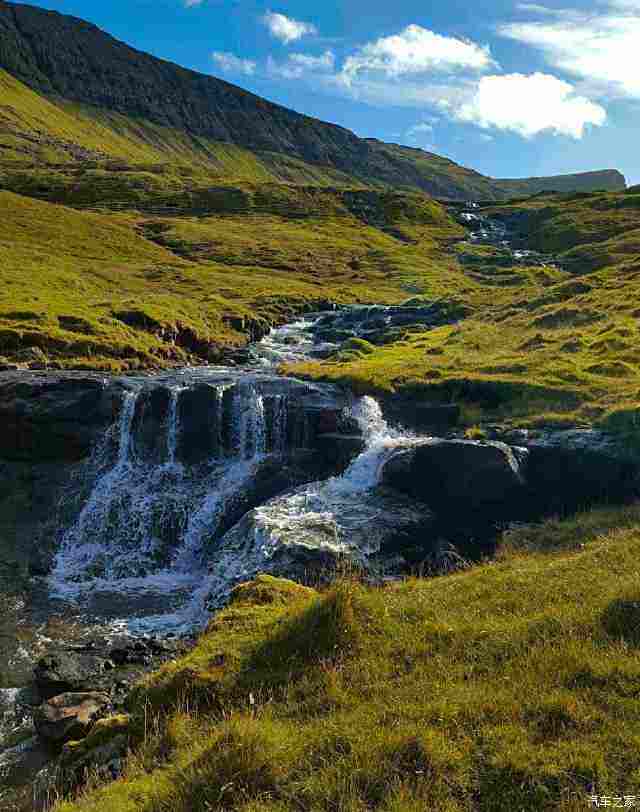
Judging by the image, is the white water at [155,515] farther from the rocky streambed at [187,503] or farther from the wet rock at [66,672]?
the wet rock at [66,672]

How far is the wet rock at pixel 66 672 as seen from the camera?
59.9 feet

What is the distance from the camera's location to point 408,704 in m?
8.55

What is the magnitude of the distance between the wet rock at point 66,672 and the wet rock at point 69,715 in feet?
4.94

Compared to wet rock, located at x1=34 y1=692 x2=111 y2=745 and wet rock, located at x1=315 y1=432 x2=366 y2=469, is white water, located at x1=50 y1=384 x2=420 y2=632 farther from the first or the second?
wet rock, located at x1=34 y1=692 x2=111 y2=745

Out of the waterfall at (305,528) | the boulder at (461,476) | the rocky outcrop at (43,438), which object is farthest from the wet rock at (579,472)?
the rocky outcrop at (43,438)

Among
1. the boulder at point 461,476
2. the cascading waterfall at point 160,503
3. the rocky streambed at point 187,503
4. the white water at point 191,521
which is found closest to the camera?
the rocky streambed at point 187,503

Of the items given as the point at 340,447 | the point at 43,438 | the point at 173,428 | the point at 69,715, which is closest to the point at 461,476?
the point at 340,447

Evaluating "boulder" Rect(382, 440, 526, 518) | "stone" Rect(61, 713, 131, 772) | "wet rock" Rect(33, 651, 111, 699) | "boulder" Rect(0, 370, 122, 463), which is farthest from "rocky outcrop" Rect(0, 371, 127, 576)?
"stone" Rect(61, 713, 131, 772)

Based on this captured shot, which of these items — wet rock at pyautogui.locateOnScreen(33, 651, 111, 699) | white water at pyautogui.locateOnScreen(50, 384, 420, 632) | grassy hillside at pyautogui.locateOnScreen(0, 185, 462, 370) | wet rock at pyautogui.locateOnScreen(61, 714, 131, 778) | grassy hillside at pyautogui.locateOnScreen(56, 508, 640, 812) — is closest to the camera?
grassy hillside at pyautogui.locateOnScreen(56, 508, 640, 812)

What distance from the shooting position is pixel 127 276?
276ft

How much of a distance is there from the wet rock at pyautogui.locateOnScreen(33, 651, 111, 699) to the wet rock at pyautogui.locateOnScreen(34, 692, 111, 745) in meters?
1.51

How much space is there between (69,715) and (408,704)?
11123 mm

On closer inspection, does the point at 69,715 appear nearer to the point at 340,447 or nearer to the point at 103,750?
the point at 103,750

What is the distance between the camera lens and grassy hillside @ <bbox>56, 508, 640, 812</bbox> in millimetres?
7031
